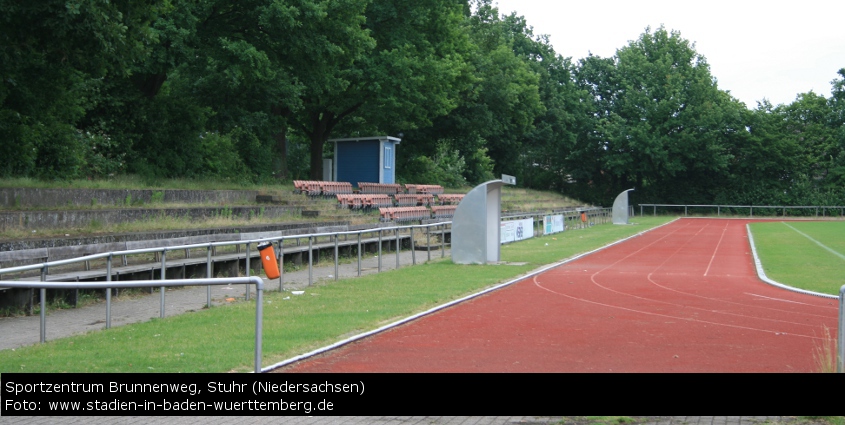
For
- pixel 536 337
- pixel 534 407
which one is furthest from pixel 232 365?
pixel 536 337

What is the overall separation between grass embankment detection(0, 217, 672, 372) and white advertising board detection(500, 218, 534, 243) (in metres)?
11.1

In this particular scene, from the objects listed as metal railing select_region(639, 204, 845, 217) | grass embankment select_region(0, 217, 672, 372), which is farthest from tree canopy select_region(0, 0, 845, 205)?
grass embankment select_region(0, 217, 672, 372)

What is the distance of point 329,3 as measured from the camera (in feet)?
103

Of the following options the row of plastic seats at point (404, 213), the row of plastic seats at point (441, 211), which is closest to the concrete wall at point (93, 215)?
the row of plastic seats at point (404, 213)

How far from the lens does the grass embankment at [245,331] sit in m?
8.29

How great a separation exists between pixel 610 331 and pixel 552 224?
26.8m

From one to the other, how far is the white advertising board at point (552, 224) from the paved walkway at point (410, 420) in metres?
29.0

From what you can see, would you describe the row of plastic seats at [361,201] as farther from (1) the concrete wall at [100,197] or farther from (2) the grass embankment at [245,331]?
(2) the grass embankment at [245,331]

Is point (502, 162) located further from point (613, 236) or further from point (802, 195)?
point (613, 236)

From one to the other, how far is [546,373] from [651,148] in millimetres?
63282

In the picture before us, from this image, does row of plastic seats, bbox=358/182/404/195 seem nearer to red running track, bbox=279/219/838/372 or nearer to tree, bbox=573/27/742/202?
red running track, bbox=279/219/838/372

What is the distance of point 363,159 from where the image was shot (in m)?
41.2

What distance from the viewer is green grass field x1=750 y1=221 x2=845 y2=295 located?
687 inches

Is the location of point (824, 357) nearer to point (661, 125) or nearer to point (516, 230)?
point (516, 230)
